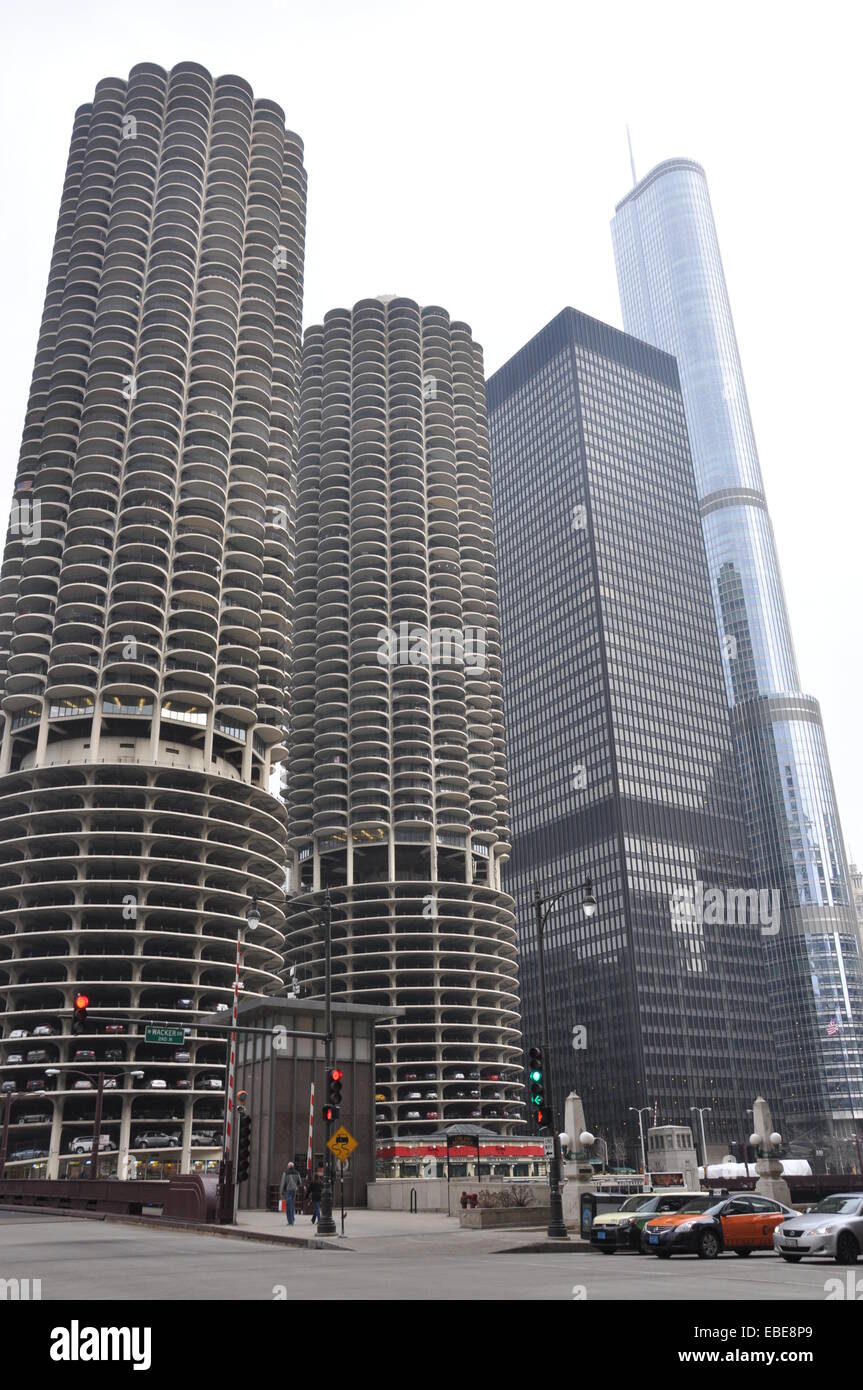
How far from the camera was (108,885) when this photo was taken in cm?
9356

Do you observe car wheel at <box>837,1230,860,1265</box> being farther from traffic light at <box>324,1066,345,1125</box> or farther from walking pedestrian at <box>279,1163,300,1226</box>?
walking pedestrian at <box>279,1163,300,1226</box>

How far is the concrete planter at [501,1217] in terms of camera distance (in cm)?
3494

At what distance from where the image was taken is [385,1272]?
782 inches

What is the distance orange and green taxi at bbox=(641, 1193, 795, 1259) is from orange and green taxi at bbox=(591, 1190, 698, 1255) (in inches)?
27.1

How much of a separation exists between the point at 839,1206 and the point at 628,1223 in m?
5.58

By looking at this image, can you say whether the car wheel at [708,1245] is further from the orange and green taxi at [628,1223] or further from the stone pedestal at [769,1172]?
the stone pedestal at [769,1172]

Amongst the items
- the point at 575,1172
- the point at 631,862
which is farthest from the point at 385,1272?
the point at 631,862

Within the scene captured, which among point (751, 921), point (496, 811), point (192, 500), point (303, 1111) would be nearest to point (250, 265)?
point (192, 500)

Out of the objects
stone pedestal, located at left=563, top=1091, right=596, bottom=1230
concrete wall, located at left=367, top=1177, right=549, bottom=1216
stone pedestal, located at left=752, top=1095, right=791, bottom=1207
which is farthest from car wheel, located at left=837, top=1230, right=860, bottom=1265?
concrete wall, located at left=367, top=1177, right=549, bottom=1216

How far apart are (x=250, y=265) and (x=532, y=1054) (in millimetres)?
118385

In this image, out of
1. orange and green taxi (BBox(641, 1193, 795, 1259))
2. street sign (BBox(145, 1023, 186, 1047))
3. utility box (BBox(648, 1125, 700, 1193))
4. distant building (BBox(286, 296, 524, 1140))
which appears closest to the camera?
orange and green taxi (BBox(641, 1193, 795, 1259))

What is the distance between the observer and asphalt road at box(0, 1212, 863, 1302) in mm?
15695

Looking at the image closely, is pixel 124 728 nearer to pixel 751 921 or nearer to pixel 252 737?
pixel 252 737

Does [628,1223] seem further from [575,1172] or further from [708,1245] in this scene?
[575,1172]
